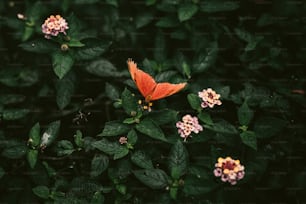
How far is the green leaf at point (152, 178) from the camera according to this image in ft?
5.32

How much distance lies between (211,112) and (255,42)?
369 millimetres

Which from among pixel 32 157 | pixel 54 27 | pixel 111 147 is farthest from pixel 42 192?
pixel 54 27

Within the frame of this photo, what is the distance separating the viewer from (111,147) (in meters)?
1.68

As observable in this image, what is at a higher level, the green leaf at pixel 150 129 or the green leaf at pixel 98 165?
the green leaf at pixel 150 129

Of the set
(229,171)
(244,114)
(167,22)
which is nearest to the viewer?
(229,171)

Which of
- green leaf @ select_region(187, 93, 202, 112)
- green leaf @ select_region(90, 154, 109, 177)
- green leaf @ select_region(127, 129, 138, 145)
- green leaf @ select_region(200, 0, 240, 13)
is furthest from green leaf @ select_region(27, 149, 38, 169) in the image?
green leaf @ select_region(200, 0, 240, 13)

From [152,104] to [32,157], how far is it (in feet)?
1.75

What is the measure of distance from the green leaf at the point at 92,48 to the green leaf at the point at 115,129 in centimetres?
34

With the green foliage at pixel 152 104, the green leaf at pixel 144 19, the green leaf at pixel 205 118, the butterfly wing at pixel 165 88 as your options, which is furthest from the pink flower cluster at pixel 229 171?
→ the green leaf at pixel 144 19

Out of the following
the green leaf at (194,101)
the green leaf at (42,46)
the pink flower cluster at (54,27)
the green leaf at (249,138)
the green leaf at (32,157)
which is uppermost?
the pink flower cluster at (54,27)

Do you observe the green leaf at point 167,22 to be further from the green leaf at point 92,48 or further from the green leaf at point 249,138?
the green leaf at point 249,138

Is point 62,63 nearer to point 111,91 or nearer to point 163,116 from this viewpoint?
point 111,91

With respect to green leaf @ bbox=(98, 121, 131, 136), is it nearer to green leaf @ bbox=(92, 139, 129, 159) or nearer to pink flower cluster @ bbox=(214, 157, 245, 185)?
green leaf @ bbox=(92, 139, 129, 159)

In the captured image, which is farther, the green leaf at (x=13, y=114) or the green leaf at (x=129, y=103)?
the green leaf at (x=13, y=114)
